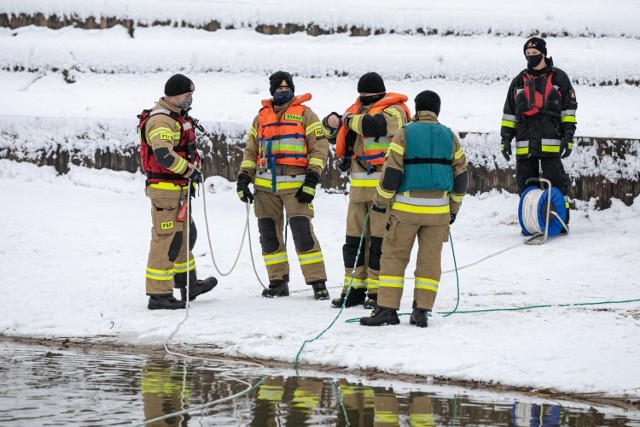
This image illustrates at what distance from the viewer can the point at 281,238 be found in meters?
11.0

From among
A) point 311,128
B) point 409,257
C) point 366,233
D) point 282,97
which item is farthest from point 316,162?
point 409,257

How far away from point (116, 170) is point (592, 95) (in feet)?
25.4

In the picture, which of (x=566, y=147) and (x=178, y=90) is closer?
(x=178, y=90)

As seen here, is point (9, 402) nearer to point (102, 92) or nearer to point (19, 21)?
point (102, 92)

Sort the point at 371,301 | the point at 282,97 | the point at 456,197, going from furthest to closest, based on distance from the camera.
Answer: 1. the point at 282,97
2. the point at 371,301
3. the point at 456,197

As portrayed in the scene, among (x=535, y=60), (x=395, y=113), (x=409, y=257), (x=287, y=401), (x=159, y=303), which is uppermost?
(x=535, y=60)

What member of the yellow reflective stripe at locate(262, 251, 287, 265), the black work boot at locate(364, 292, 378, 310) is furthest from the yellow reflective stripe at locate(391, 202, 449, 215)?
the yellow reflective stripe at locate(262, 251, 287, 265)

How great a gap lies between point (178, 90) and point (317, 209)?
5.54 metres

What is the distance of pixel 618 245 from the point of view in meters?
12.8

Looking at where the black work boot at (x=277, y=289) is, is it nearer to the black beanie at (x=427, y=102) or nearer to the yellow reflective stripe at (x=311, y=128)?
the yellow reflective stripe at (x=311, y=128)

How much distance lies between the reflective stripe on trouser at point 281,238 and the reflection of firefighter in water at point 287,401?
10.1 ft

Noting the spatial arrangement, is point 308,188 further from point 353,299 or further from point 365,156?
point 353,299

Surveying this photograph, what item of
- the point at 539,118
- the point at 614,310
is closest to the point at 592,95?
the point at 539,118

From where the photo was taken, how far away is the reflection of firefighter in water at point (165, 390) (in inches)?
254
